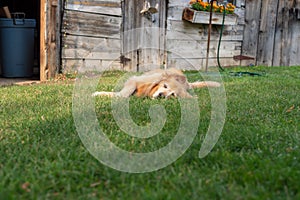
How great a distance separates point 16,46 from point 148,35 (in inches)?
78.7

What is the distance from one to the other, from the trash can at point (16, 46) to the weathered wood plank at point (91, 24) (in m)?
0.64

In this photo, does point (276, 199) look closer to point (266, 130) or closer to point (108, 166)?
point (108, 166)

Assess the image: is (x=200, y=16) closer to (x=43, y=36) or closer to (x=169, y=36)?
(x=169, y=36)

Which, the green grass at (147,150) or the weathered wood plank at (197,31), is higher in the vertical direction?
the weathered wood plank at (197,31)

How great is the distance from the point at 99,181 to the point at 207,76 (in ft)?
9.75

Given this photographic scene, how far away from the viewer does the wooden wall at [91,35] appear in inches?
200

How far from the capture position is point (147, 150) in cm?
161

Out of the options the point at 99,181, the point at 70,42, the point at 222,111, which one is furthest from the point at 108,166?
the point at 70,42

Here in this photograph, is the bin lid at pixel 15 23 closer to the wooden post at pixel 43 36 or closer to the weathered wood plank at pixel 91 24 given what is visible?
the weathered wood plank at pixel 91 24

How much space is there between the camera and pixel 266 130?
1976 millimetres

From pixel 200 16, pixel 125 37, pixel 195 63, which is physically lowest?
pixel 195 63

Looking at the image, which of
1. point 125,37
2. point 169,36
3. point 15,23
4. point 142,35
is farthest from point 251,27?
point 15,23

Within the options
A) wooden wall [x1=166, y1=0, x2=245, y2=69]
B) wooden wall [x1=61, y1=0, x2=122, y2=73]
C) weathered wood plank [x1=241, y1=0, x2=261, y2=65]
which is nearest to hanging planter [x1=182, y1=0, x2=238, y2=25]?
wooden wall [x1=166, y1=0, x2=245, y2=69]

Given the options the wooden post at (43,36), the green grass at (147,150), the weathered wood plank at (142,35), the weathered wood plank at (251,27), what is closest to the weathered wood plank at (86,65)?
the weathered wood plank at (142,35)
